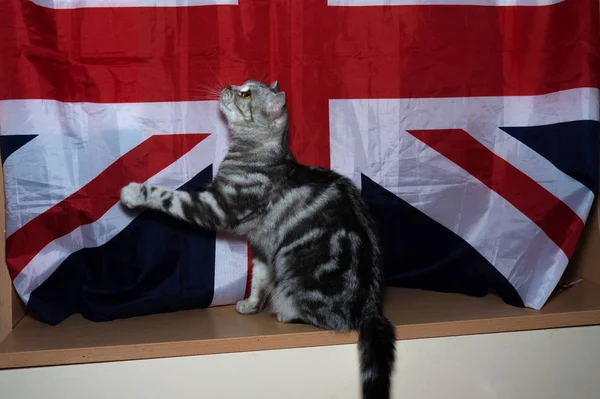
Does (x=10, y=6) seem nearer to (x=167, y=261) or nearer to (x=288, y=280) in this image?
(x=167, y=261)

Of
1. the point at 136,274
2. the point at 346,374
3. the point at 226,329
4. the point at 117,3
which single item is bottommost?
the point at 346,374

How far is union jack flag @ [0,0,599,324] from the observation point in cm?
144

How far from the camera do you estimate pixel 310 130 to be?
1.57m

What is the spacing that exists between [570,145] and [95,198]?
123 centimetres

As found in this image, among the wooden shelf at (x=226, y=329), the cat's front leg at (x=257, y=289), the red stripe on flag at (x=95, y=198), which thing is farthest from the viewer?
the cat's front leg at (x=257, y=289)

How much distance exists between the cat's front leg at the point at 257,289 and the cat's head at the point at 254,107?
34cm

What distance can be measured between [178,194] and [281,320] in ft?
1.29

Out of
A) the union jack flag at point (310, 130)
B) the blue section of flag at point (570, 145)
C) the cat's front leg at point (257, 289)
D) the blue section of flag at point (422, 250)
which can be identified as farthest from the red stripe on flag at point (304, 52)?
the cat's front leg at point (257, 289)

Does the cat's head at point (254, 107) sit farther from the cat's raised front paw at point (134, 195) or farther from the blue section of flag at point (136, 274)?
the cat's raised front paw at point (134, 195)

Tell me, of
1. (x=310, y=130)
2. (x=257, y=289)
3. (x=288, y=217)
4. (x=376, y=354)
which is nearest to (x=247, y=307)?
(x=257, y=289)

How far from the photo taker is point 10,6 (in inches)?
54.0

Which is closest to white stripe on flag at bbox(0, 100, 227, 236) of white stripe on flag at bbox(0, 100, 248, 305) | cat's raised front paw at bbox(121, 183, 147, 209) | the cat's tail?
white stripe on flag at bbox(0, 100, 248, 305)

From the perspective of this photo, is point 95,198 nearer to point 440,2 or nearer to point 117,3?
point 117,3

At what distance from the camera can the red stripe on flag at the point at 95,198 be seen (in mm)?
1425
